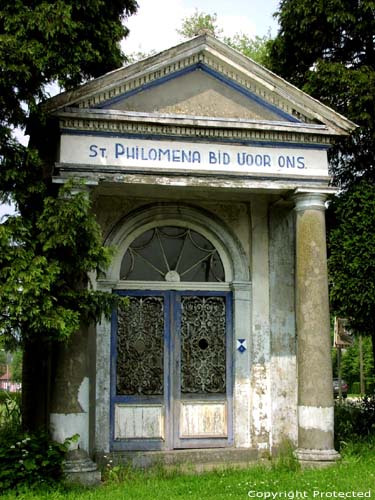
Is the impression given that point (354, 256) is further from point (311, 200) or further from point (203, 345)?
point (203, 345)

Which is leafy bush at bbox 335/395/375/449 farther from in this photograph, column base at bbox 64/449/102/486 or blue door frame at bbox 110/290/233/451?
column base at bbox 64/449/102/486

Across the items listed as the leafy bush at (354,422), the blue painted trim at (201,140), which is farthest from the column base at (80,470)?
the blue painted trim at (201,140)

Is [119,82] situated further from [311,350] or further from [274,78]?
[311,350]

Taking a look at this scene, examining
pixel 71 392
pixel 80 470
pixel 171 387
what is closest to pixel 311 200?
pixel 171 387

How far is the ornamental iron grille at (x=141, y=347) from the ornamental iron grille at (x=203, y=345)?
37 cm

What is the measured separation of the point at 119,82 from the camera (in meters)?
9.24

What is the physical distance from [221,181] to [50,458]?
4.28m

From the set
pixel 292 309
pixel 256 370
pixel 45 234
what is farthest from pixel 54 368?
pixel 292 309

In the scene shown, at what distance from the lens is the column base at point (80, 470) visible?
8422 millimetres

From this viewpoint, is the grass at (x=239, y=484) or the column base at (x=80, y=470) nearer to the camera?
Result: the grass at (x=239, y=484)

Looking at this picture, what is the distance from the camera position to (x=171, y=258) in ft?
35.2

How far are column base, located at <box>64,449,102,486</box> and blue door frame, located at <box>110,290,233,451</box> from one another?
1.36 meters

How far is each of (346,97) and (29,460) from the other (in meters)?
8.16

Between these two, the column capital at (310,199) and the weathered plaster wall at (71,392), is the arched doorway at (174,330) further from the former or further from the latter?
the column capital at (310,199)
